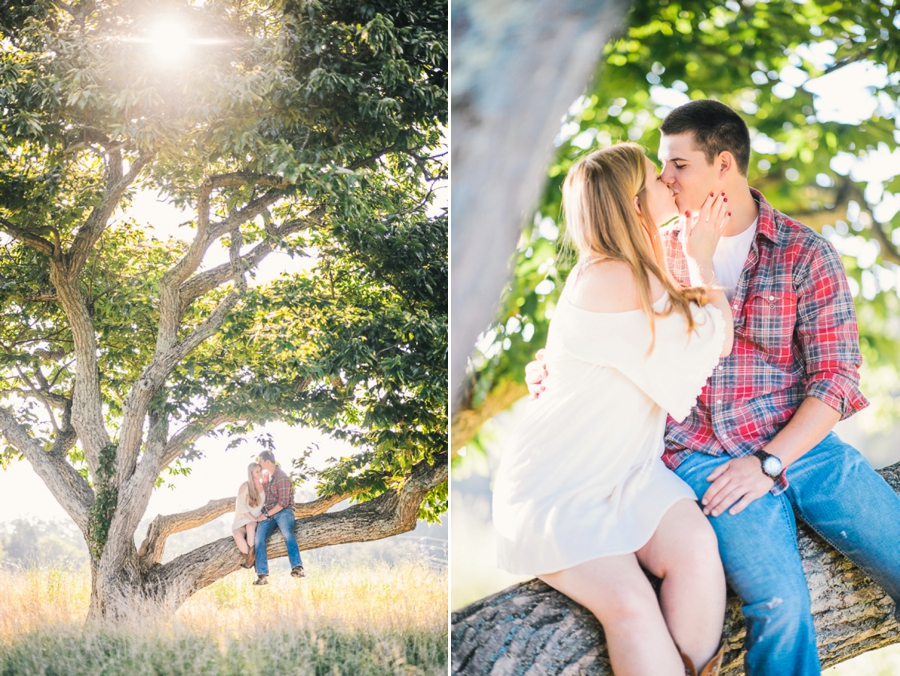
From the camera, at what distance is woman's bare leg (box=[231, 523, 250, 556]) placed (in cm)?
243

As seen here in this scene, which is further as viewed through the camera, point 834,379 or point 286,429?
point 286,429

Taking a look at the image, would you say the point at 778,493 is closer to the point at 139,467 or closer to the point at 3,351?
the point at 139,467

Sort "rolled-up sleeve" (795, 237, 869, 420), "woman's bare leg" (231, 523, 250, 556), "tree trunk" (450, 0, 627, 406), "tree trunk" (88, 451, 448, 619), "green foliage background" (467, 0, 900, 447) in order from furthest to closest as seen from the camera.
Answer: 1. "woman's bare leg" (231, 523, 250, 556)
2. "tree trunk" (88, 451, 448, 619)
3. "green foliage background" (467, 0, 900, 447)
4. "rolled-up sleeve" (795, 237, 869, 420)
5. "tree trunk" (450, 0, 627, 406)

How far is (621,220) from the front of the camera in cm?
148

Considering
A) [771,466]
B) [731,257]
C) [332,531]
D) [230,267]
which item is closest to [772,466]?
[771,466]

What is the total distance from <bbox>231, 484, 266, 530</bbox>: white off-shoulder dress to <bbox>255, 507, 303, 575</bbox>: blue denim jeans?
40 mm

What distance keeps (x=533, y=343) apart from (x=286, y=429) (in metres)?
0.83

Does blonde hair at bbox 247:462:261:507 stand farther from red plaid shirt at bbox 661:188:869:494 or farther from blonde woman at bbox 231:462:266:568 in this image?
red plaid shirt at bbox 661:188:869:494

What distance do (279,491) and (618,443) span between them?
136cm

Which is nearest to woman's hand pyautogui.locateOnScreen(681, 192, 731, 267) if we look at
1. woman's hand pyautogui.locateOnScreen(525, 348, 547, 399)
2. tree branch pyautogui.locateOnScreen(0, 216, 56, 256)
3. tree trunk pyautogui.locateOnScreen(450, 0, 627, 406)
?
woman's hand pyautogui.locateOnScreen(525, 348, 547, 399)

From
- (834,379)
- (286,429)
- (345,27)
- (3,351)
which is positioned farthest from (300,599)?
(345,27)

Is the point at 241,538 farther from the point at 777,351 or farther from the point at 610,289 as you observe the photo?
the point at 777,351

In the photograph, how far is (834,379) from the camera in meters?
1.54

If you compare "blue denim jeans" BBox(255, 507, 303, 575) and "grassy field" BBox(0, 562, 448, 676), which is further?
"blue denim jeans" BBox(255, 507, 303, 575)
